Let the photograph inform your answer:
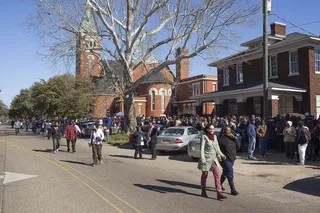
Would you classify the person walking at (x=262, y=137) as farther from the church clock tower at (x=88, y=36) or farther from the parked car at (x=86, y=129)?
the parked car at (x=86, y=129)

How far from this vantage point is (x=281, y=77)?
2652cm

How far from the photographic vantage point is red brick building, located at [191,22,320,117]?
79.5 ft

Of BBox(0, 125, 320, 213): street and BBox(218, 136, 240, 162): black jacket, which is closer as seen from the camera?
BBox(0, 125, 320, 213): street

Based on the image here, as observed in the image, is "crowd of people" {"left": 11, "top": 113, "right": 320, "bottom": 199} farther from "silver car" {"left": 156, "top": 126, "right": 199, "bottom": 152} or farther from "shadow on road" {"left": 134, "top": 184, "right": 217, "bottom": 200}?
"silver car" {"left": 156, "top": 126, "right": 199, "bottom": 152}

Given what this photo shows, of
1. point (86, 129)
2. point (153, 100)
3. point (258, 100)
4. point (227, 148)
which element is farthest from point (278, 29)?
point (153, 100)

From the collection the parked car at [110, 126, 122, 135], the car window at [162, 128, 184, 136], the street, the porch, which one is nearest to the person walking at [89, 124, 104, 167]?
the street

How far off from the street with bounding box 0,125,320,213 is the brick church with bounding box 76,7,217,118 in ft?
50.4

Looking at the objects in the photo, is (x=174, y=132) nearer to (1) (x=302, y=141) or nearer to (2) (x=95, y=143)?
(2) (x=95, y=143)

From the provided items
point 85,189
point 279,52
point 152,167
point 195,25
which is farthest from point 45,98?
point 85,189

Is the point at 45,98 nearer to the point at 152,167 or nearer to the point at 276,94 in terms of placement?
the point at 276,94

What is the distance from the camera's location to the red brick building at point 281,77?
79.5ft

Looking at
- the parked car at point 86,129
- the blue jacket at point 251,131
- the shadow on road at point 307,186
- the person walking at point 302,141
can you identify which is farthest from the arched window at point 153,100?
the shadow on road at point 307,186

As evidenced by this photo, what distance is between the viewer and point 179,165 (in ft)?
44.0

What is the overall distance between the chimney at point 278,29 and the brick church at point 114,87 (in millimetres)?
8630
